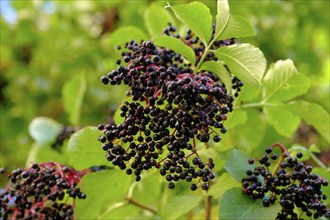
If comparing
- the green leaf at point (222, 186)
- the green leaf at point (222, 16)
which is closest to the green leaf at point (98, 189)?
the green leaf at point (222, 186)

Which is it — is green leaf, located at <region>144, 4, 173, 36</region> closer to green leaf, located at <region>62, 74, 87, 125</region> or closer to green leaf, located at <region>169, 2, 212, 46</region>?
green leaf, located at <region>169, 2, 212, 46</region>

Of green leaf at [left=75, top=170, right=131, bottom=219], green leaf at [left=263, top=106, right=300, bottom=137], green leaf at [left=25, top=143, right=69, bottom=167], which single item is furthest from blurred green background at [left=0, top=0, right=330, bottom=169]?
green leaf at [left=75, top=170, right=131, bottom=219]

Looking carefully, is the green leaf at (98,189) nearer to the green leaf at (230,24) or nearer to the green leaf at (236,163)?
the green leaf at (236,163)

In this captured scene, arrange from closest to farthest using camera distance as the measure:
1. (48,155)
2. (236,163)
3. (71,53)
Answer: (236,163), (48,155), (71,53)

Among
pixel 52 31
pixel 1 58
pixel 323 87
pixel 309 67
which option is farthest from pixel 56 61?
pixel 323 87

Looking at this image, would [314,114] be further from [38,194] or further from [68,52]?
[68,52]

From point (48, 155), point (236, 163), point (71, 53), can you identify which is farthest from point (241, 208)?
point (71, 53)

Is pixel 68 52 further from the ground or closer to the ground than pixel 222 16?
further from the ground
